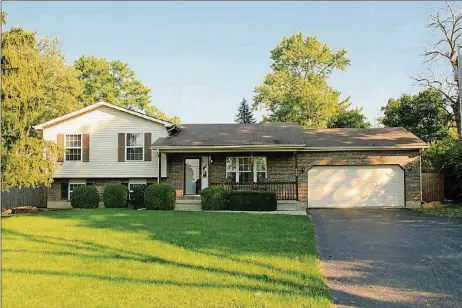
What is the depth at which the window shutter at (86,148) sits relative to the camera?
70.3 feet

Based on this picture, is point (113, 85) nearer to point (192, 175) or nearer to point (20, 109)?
point (192, 175)

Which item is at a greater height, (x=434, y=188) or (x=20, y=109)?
(x=20, y=109)

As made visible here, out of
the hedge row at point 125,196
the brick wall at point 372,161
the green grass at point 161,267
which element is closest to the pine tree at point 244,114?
the brick wall at point 372,161

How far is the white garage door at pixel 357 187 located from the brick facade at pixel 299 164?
1.04ft

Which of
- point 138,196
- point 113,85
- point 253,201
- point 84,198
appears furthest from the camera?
point 113,85

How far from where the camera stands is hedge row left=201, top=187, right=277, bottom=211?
1848cm

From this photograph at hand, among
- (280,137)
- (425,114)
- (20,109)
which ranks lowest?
(280,137)

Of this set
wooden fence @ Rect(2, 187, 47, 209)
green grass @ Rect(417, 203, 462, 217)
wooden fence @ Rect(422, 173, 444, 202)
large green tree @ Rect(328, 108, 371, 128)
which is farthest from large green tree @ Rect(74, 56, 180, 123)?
green grass @ Rect(417, 203, 462, 217)

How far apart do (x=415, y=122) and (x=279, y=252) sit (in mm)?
24113

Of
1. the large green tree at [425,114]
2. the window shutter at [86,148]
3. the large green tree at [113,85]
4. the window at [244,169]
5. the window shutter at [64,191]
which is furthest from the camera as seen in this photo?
the large green tree at [113,85]

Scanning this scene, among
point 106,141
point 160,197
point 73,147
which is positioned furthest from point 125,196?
point 73,147

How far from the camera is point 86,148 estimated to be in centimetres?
2150

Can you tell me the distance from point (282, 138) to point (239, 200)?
13.8ft

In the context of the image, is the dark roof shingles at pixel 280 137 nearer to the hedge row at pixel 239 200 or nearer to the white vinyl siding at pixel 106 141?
the white vinyl siding at pixel 106 141
